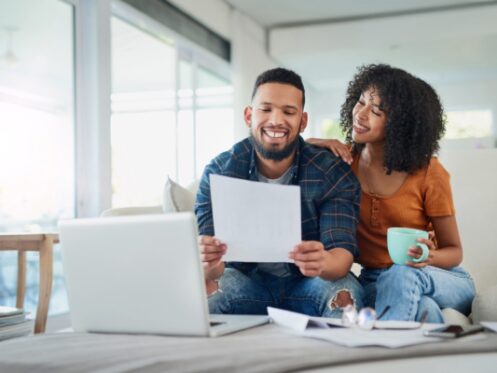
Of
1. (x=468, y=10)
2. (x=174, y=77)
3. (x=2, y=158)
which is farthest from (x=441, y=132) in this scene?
(x=468, y=10)

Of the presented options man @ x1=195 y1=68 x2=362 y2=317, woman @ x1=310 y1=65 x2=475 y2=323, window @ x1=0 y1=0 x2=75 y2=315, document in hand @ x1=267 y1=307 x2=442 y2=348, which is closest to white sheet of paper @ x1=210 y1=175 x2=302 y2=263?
document in hand @ x1=267 y1=307 x2=442 y2=348

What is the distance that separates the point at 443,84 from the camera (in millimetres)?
8820

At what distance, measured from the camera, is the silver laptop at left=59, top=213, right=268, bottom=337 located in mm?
1117

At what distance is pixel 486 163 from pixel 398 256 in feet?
2.50

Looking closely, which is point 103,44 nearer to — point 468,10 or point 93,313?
point 93,313

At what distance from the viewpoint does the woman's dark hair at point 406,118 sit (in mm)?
1779

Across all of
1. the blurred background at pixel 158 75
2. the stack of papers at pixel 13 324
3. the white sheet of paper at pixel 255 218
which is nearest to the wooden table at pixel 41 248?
the blurred background at pixel 158 75

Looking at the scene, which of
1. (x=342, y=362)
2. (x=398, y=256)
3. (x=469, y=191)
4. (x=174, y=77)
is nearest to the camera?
(x=342, y=362)

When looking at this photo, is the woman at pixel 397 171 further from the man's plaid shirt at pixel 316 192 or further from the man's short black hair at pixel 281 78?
the man's short black hair at pixel 281 78

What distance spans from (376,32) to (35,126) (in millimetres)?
3936

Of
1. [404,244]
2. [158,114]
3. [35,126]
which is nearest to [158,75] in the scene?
[158,114]

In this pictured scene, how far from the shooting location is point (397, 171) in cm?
182

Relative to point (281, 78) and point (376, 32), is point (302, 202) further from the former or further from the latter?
point (376, 32)

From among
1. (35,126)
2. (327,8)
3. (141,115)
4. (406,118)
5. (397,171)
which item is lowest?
(397,171)
